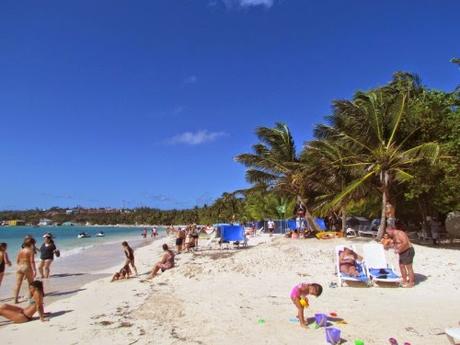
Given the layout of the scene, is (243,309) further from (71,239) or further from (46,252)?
(71,239)

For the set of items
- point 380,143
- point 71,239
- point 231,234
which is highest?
point 380,143

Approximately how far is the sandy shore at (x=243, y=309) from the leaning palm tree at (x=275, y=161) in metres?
9.56

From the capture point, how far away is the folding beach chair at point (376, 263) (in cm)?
935

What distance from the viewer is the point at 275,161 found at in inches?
850

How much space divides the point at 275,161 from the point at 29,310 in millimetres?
15460

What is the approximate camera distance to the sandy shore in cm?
612

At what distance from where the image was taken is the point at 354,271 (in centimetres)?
961

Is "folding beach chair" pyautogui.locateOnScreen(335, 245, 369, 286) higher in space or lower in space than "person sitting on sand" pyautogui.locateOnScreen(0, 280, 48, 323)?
higher

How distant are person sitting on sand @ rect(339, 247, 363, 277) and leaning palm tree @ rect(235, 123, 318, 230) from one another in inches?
436

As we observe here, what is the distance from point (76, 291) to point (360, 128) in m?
12.1

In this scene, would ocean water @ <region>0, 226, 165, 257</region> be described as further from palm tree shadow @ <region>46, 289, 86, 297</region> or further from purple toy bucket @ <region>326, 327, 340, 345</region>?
purple toy bucket @ <region>326, 327, 340, 345</region>

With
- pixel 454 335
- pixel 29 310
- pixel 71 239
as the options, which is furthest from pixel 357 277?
pixel 71 239

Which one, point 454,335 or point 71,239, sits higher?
point 71,239

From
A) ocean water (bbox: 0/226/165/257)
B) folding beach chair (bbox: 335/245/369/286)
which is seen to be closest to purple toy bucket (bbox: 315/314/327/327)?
folding beach chair (bbox: 335/245/369/286)
